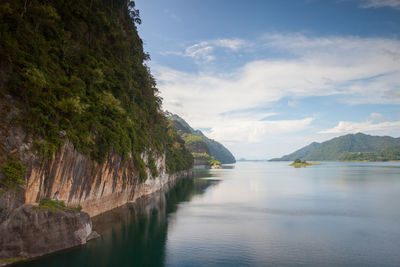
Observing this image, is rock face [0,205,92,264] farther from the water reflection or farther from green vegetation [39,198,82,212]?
the water reflection

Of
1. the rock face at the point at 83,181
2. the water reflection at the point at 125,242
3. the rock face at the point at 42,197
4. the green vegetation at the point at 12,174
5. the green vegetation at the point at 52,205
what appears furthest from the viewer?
the rock face at the point at 83,181

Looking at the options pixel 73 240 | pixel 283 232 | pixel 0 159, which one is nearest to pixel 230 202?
pixel 283 232

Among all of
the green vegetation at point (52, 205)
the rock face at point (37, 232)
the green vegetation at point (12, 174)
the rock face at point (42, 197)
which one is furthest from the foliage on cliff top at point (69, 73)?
the rock face at point (37, 232)

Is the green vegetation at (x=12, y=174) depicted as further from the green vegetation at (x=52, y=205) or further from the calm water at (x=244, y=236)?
the calm water at (x=244, y=236)

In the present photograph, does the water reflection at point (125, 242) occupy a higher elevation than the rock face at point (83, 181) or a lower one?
lower

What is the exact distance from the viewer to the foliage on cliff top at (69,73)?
1331 centimetres

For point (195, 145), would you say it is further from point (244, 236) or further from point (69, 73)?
point (69, 73)

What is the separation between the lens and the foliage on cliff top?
1331 cm

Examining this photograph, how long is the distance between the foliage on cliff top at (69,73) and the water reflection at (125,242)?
253 inches

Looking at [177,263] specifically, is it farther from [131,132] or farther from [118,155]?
[131,132]

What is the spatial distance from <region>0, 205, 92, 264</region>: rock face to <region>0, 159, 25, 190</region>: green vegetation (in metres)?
1.56

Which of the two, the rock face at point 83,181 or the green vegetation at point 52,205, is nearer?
the green vegetation at point 52,205

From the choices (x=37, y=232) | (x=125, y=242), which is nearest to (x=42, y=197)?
(x=37, y=232)

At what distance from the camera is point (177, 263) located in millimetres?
14555
